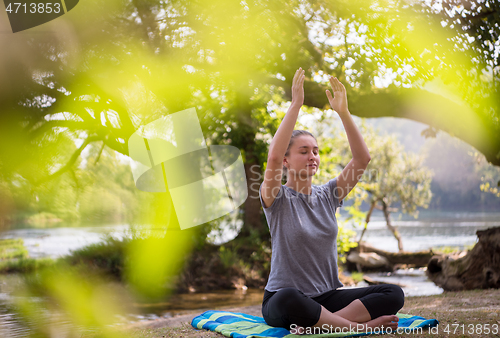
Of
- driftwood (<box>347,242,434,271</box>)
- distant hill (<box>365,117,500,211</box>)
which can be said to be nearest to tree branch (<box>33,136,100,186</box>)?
driftwood (<box>347,242,434,271</box>)

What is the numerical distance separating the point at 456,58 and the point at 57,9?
696 centimetres

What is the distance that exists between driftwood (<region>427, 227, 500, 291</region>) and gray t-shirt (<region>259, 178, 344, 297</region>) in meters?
3.97

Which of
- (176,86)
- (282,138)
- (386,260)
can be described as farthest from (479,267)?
(386,260)

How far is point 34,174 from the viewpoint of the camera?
7.45 m

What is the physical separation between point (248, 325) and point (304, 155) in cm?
123

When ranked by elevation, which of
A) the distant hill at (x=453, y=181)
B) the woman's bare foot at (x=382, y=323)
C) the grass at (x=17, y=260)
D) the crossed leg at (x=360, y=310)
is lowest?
the distant hill at (x=453, y=181)

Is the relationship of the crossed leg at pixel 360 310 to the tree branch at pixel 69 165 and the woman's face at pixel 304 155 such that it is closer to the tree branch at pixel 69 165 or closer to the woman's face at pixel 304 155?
the woman's face at pixel 304 155

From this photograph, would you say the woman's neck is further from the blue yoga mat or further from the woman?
the blue yoga mat

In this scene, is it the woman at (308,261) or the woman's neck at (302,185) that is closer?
the woman at (308,261)

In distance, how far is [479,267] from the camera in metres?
5.11

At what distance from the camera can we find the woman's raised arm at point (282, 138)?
1861 millimetres

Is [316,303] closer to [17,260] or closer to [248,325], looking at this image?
[248,325]

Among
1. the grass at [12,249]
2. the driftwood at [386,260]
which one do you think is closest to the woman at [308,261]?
the grass at [12,249]

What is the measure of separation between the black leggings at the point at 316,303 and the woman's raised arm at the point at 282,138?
612mm
